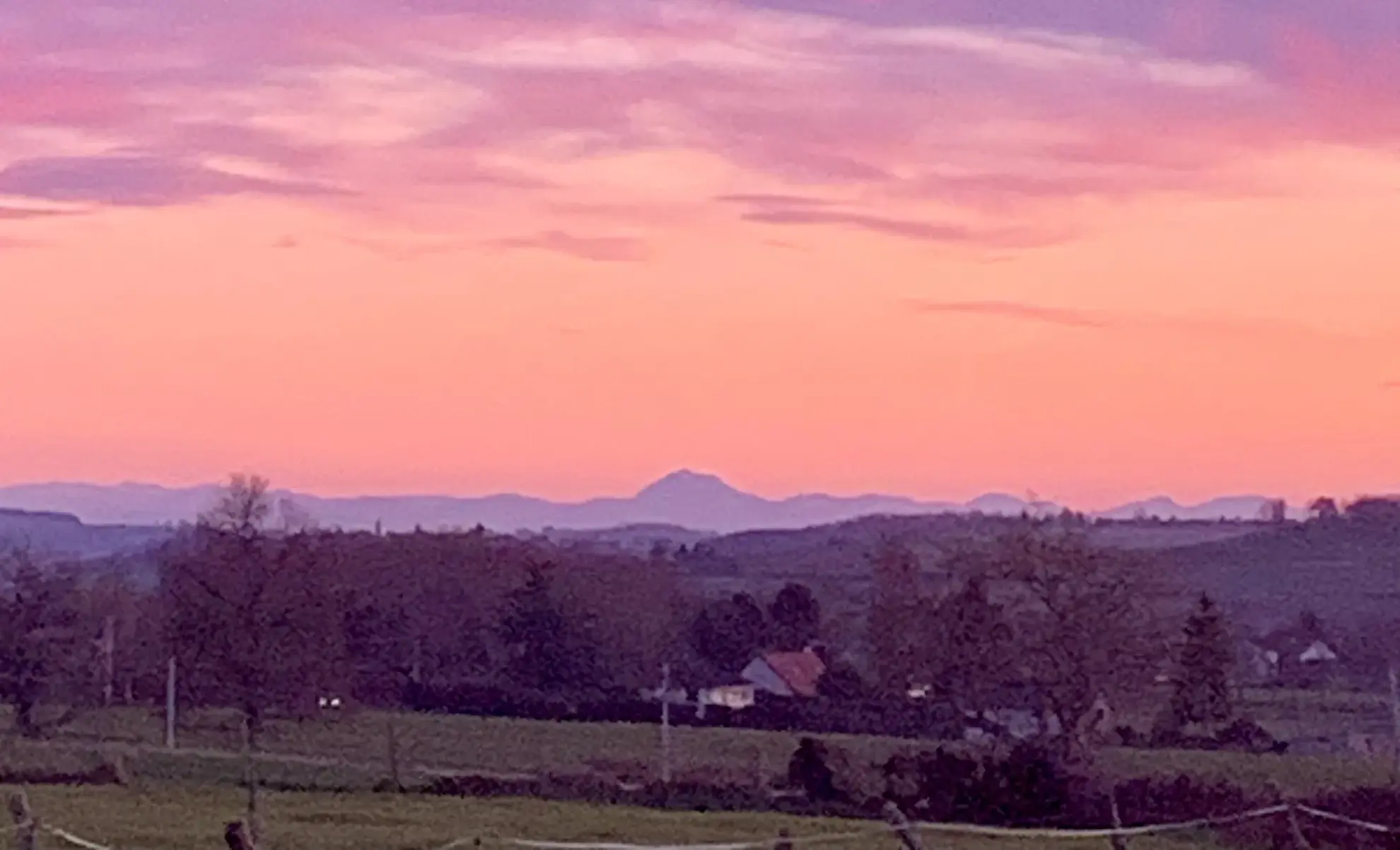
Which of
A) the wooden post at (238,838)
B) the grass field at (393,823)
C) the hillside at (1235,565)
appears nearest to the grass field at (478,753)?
the grass field at (393,823)

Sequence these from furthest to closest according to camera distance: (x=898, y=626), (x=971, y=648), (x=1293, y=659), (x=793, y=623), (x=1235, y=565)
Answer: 1. (x=1235, y=565)
2. (x=1293, y=659)
3. (x=793, y=623)
4. (x=898, y=626)
5. (x=971, y=648)

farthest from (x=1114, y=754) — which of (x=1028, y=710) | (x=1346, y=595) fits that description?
(x=1346, y=595)

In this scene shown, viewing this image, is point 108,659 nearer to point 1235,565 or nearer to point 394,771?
point 394,771

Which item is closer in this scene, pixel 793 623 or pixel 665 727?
pixel 665 727

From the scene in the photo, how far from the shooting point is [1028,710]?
182 feet

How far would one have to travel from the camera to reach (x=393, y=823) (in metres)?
30.7

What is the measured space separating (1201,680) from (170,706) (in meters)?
26.6

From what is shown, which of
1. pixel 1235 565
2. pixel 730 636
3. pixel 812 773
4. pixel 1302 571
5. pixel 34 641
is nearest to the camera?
pixel 812 773

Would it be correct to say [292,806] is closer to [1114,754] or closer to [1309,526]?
[1114,754]

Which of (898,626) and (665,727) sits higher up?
(898,626)

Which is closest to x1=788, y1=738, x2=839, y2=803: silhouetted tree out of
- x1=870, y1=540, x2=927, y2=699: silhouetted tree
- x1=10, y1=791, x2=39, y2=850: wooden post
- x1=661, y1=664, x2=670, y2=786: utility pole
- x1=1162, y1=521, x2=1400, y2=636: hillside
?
x1=661, y1=664, x2=670, y2=786: utility pole

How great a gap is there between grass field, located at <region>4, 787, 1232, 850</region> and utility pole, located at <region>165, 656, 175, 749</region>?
723 centimetres

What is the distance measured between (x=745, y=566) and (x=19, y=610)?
3585 inches

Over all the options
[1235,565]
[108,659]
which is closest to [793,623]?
[108,659]
